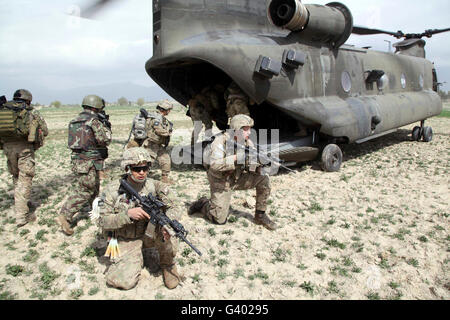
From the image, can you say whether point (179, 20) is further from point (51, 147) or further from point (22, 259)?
point (51, 147)

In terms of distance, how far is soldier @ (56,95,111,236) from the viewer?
4.93 meters

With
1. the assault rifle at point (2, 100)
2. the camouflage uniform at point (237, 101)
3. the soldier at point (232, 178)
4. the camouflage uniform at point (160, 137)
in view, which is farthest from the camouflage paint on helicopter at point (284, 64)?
the assault rifle at point (2, 100)

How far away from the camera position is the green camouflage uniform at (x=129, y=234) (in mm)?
3482

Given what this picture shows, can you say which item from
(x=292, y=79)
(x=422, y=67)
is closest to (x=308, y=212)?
(x=292, y=79)

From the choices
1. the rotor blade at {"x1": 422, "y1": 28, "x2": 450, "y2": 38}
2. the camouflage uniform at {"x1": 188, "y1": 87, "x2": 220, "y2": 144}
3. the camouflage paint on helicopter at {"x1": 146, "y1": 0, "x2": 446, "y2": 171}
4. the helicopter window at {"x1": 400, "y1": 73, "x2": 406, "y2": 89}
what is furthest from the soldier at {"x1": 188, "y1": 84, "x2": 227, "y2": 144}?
the rotor blade at {"x1": 422, "y1": 28, "x2": 450, "y2": 38}

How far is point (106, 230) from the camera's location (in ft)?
11.7

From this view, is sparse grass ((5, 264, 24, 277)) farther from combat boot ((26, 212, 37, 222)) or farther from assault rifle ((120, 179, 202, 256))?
assault rifle ((120, 179, 202, 256))

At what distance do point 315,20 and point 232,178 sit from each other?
4.52m

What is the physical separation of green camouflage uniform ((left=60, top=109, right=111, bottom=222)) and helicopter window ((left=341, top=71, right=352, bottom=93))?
627cm

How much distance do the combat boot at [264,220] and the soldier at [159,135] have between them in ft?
8.75

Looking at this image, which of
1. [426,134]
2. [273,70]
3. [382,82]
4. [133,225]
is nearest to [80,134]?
[133,225]

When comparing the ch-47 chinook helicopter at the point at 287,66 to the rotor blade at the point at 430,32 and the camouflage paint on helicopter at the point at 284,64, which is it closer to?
the camouflage paint on helicopter at the point at 284,64

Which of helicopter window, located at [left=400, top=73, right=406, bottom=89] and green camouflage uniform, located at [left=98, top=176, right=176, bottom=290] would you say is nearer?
green camouflage uniform, located at [left=98, top=176, right=176, bottom=290]

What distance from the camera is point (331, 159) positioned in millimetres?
7801
